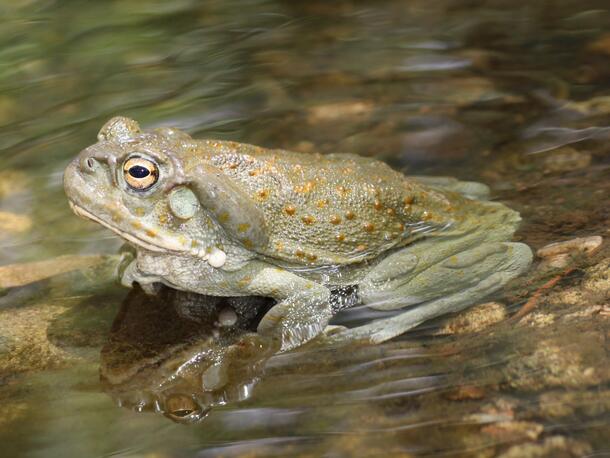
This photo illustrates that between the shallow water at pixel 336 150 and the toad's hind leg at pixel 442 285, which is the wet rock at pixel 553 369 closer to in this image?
the shallow water at pixel 336 150

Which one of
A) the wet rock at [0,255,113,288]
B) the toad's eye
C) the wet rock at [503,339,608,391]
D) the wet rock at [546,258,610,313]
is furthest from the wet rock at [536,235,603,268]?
the wet rock at [0,255,113,288]

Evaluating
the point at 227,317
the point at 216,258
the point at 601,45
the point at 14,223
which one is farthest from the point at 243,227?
the point at 601,45

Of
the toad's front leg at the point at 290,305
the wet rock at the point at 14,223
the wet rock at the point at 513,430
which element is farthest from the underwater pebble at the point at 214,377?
the wet rock at the point at 14,223

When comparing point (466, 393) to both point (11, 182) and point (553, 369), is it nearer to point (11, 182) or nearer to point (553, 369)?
point (553, 369)


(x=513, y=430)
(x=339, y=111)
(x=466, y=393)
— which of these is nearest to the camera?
(x=513, y=430)

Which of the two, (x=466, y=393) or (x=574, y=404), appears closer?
(x=574, y=404)

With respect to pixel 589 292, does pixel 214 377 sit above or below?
below

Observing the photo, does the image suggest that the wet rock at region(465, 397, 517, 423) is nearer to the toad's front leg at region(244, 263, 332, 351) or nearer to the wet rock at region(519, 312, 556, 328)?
the wet rock at region(519, 312, 556, 328)
